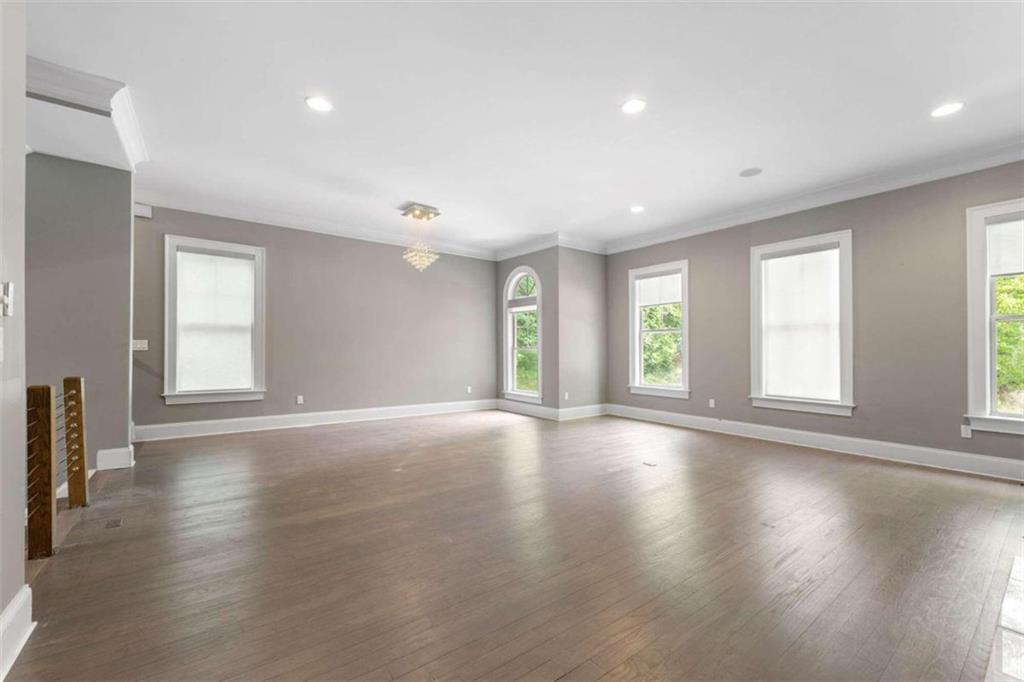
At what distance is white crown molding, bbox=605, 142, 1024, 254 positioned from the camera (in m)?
3.91

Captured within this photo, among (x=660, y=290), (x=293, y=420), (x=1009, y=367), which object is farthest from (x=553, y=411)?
(x=1009, y=367)

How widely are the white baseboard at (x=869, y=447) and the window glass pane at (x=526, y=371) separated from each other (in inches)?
84.4

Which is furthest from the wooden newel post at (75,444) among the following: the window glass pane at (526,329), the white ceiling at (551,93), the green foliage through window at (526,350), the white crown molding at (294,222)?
the window glass pane at (526,329)

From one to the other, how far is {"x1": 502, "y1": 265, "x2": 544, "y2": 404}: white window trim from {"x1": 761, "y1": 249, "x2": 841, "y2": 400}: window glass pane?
3195 mm

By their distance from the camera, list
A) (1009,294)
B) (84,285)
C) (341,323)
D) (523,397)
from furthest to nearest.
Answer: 1. (523,397)
2. (341,323)
3. (1009,294)
4. (84,285)

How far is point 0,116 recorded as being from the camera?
1513 mm

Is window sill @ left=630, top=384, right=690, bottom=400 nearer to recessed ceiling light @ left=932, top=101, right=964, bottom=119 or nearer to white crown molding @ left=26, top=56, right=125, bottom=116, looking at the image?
recessed ceiling light @ left=932, top=101, right=964, bottom=119

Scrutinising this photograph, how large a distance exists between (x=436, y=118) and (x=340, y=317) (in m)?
3.85

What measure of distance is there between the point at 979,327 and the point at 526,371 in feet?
18.2

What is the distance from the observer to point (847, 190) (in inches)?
188

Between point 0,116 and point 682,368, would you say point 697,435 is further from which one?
point 0,116

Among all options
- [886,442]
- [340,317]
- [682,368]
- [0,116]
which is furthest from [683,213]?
[0,116]

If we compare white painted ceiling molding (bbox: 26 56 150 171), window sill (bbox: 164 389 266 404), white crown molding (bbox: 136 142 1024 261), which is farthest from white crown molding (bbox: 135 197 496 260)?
window sill (bbox: 164 389 266 404)

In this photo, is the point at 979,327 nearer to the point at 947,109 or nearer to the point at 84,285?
the point at 947,109
